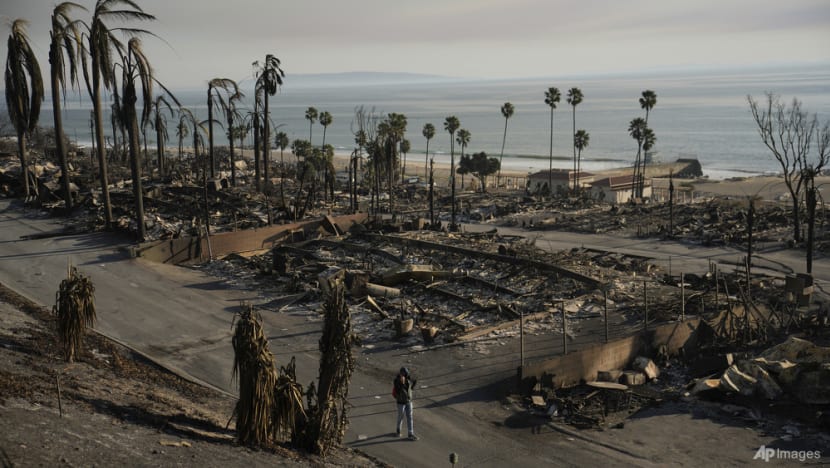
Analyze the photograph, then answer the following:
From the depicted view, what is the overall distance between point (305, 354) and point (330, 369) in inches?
324

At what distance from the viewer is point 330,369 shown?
12.4m

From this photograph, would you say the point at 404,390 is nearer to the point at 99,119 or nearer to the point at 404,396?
the point at 404,396

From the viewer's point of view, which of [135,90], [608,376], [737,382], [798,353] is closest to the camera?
[737,382]

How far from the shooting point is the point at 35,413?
1154 cm

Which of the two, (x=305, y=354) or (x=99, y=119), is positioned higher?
(x=99, y=119)

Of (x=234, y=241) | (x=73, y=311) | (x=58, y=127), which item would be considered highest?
(x=58, y=127)

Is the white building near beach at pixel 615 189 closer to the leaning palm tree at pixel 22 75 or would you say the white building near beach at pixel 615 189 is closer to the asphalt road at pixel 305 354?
the asphalt road at pixel 305 354

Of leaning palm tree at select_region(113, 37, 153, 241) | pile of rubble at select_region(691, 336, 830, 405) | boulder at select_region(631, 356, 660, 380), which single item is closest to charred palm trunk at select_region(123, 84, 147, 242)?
leaning palm tree at select_region(113, 37, 153, 241)

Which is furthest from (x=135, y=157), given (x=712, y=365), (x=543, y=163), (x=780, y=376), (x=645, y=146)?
(x=543, y=163)

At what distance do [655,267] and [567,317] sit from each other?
1019 cm

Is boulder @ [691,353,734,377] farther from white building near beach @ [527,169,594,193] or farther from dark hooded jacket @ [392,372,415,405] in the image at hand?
white building near beach @ [527,169,594,193]

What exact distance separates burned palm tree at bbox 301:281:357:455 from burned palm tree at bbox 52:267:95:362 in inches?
234

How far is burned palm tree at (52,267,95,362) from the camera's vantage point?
14930 millimetres

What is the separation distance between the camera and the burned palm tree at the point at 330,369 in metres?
12.3
